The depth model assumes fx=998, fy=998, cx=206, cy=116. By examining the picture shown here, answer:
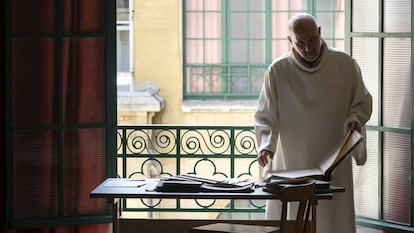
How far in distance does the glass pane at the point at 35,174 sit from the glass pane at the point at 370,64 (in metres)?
1.96

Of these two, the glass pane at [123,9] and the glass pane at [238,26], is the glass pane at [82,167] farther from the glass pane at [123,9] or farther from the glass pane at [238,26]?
the glass pane at [123,9]

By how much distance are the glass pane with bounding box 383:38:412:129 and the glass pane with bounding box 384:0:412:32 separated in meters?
0.07

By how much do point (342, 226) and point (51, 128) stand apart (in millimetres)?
1830

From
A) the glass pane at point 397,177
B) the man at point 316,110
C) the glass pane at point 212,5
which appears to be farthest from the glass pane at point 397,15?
the glass pane at point 212,5

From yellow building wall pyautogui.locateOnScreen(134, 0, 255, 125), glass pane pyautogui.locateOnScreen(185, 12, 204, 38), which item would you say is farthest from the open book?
glass pane pyautogui.locateOnScreen(185, 12, 204, 38)

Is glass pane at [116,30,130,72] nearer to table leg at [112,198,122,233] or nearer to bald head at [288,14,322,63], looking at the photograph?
bald head at [288,14,322,63]

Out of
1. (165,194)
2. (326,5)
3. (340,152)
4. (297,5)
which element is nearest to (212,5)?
(297,5)

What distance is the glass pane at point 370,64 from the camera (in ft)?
20.4

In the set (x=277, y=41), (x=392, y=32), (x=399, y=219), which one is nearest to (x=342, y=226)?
(x=399, y=219)

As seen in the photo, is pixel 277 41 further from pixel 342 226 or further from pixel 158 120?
pixel 342 226

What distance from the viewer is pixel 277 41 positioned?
13.3 m

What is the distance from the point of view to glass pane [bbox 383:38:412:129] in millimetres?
6059

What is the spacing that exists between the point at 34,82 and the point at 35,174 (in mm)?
556

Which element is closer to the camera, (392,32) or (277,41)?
(392,32)
